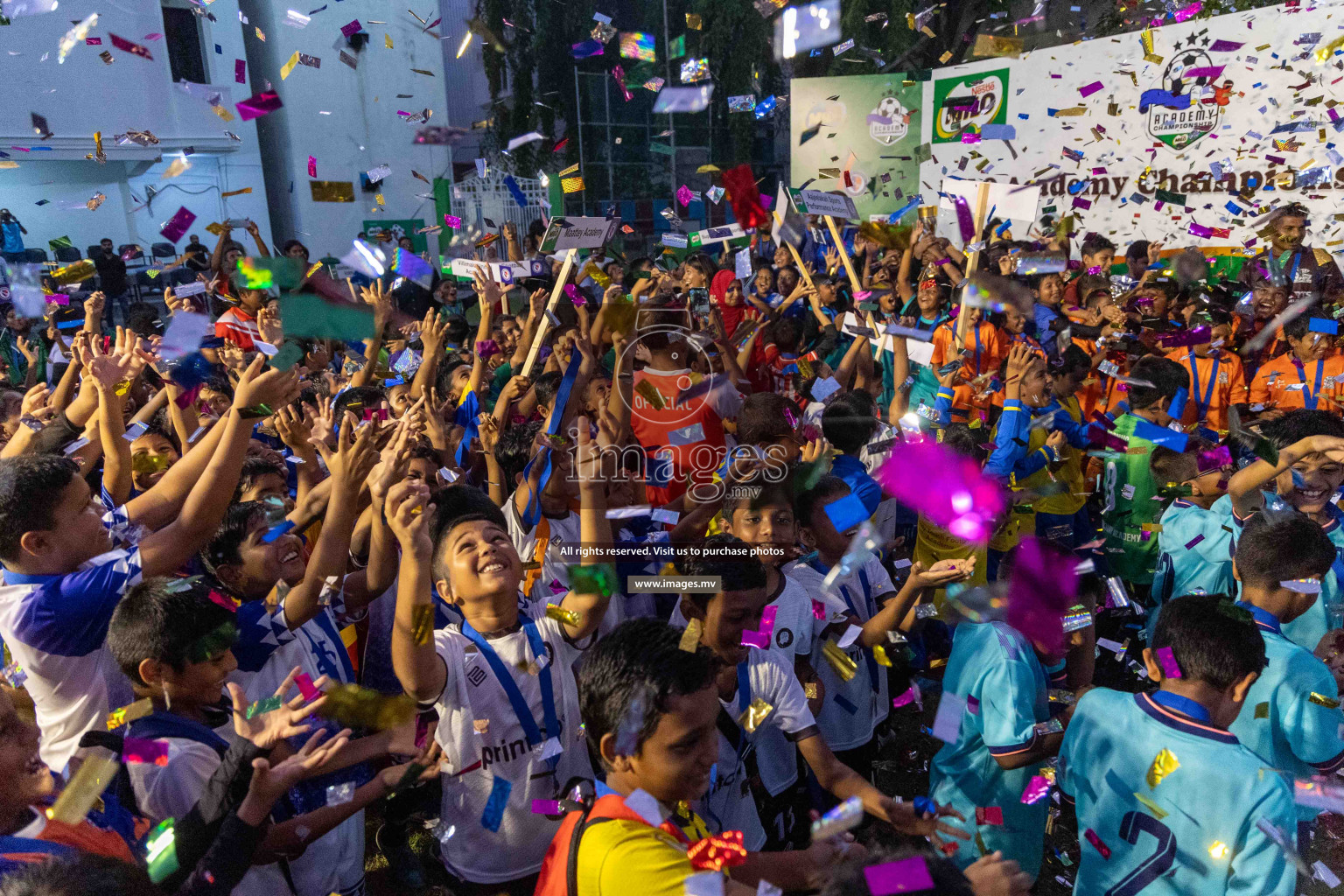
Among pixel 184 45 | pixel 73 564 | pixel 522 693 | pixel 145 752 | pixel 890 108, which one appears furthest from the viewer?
pixel 184 45

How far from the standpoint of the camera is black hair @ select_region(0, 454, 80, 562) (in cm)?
218

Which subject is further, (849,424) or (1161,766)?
(849,424)

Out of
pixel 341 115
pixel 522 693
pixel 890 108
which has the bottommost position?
pixel 522 693

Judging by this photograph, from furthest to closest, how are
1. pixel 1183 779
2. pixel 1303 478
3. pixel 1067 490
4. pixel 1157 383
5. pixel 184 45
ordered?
pixel 184 45 < pixel 1157 383 < pixel 1067 490 < pixel 1303 478 < pixel 1183 779

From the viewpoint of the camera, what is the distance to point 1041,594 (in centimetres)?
→ 271

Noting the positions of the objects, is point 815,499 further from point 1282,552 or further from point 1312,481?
point 1312,481

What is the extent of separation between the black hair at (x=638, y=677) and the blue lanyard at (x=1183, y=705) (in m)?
1.11

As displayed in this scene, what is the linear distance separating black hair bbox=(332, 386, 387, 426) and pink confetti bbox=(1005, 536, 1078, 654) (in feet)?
9.77

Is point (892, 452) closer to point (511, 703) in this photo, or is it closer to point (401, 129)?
point (511, 703)

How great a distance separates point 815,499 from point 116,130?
1934cm

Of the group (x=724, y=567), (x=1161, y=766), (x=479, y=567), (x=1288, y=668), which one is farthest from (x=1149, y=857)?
(x=479, y=567)

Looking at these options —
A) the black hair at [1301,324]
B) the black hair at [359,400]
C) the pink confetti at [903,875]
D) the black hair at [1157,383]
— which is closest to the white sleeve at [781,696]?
the pink confetti at [903,875]

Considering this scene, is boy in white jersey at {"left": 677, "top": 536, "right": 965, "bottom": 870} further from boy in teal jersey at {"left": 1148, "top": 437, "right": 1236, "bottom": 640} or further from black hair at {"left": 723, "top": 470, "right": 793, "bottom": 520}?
boy in teal jersey at {"left": 1148, "top": 437, "right": 1236, "bottom": 640}

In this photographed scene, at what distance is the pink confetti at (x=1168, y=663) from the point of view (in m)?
2.03
